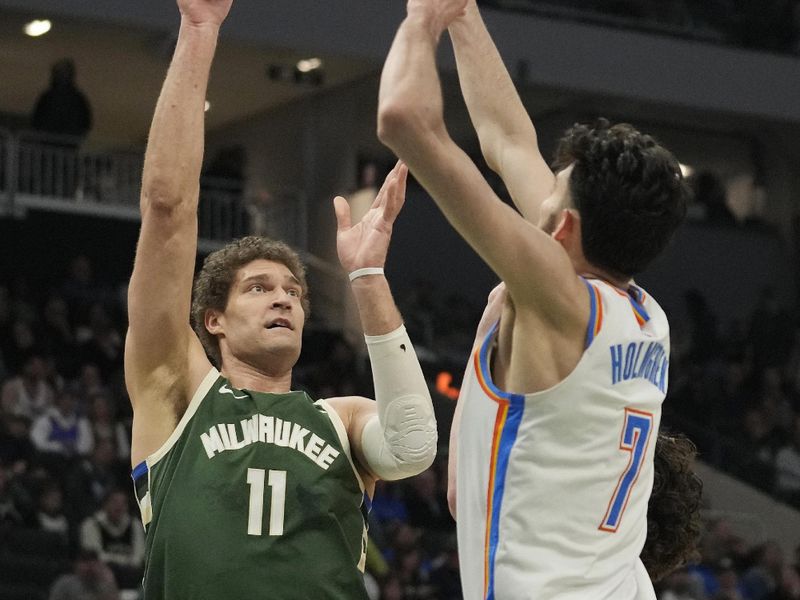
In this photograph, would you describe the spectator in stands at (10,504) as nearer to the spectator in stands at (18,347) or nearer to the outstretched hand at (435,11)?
the spectator in stands at (18,347)

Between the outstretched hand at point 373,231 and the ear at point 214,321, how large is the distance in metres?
0.58

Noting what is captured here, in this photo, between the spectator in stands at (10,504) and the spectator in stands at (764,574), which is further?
the spectator in stands at (764,574)

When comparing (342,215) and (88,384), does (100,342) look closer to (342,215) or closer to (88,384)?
(88,384)

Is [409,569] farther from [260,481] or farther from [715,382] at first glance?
[260,481]

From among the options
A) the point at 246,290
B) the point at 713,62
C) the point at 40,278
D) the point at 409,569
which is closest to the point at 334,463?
the point at 246,290

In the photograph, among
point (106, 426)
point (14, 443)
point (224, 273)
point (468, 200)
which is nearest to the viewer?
point (468, 200)

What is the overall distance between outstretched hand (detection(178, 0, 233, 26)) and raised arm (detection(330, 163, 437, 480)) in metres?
0.61

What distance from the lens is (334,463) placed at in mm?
4445

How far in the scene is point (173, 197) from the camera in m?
4.23

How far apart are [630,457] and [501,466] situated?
30cm

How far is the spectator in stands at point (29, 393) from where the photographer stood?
45.3 feet

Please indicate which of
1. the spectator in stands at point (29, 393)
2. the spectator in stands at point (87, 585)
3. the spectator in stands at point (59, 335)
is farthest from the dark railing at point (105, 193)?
the spectator in stands at point (87, 585)

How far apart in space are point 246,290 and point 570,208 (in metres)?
1.46

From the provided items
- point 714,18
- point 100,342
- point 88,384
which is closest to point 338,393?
point 100,342
